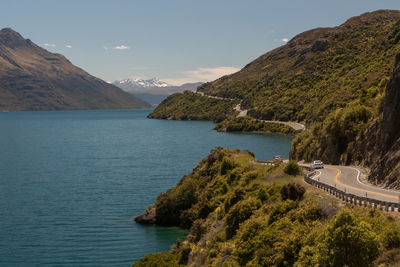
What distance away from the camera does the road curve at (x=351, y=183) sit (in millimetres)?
32375

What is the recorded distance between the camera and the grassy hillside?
21.2 meters

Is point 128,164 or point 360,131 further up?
point 360,131

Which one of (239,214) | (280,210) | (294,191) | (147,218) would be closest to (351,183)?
(294,191)

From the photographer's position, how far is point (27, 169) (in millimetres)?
102625

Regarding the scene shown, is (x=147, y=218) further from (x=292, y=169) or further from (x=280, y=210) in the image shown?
(x=280, y=210)

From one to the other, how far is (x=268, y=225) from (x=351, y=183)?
473 inches

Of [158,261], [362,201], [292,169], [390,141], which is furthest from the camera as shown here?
[292,169]

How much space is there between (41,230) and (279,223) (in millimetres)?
38543

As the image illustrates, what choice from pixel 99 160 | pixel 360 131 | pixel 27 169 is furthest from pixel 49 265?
pixel 99 160

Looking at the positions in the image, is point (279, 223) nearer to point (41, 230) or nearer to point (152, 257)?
point (152, 257)

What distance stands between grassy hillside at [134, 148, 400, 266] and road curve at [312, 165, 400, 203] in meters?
2.88

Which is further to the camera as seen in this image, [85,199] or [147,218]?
[85,199]

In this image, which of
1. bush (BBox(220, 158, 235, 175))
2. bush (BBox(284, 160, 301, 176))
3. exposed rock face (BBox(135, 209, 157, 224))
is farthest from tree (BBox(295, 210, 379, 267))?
bush (BBox(220, 158, 235, 175))

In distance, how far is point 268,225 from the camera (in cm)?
3322
